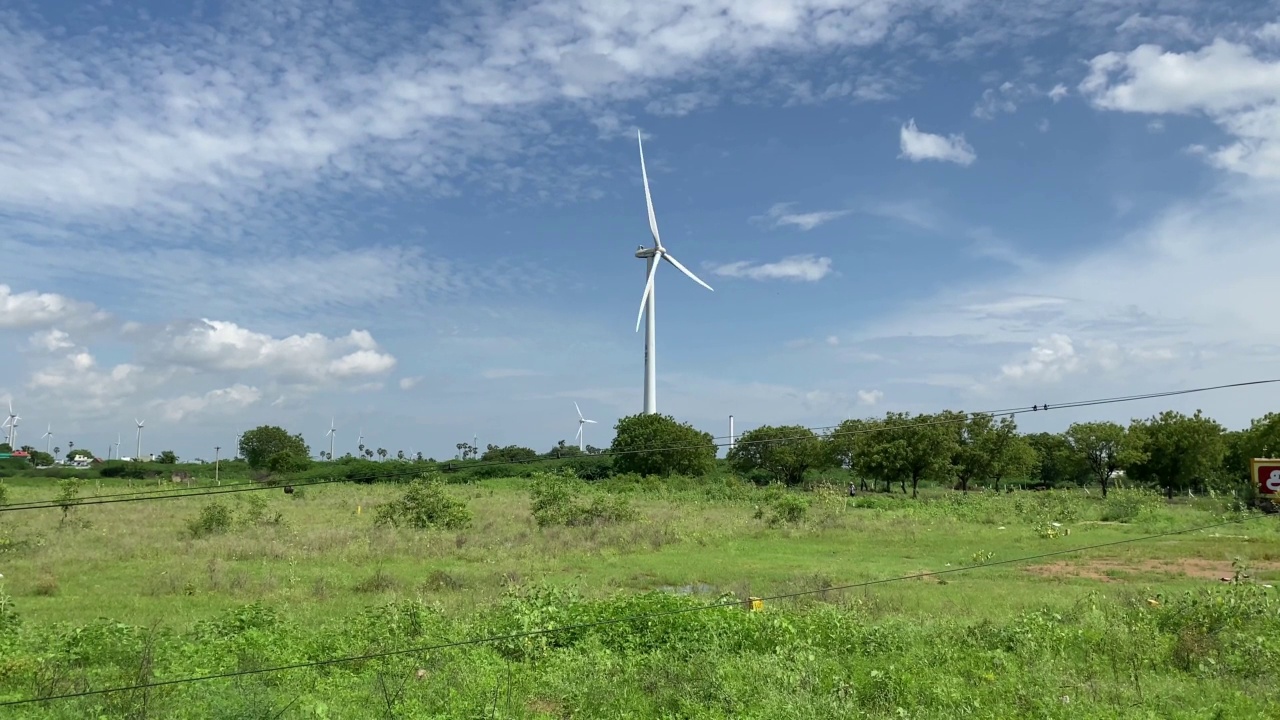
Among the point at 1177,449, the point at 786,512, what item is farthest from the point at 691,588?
the point at 1177,449

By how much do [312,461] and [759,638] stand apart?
80847mm

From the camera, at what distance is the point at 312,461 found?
8375cm

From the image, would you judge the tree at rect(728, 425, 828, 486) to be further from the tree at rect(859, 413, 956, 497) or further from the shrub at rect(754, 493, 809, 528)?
the shrub at rect(754, 493, 809, 528)

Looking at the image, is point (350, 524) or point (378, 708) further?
point (350, 524)

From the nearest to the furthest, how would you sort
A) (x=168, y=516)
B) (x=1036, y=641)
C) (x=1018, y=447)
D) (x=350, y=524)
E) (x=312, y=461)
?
1. (x=1036, y=641)
2. (x=350, y=524)
3. (x=168, y=516)
4. (x=1018, y=447)
5. (x=312, y=461)

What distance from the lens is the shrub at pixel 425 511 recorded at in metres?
27.0

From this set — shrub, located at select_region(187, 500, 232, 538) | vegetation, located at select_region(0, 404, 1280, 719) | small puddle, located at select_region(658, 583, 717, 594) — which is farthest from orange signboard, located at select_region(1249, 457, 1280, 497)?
shrub, located at select_region(187, 500, 232, 538)

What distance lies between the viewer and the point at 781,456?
67938 mm

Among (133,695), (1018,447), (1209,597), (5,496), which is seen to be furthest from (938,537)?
(1018,447)

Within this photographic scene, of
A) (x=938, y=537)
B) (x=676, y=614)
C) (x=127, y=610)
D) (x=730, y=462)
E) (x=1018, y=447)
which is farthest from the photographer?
(x=730, y=462)

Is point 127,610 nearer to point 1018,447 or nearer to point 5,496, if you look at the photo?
point 5,496

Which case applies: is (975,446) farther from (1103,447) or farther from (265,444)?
(265,444)

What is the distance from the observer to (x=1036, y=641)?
35.1 ft

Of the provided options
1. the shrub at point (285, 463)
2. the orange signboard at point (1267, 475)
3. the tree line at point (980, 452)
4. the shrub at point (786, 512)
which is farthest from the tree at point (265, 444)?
the orange signboard at point (1267, 475)
